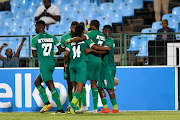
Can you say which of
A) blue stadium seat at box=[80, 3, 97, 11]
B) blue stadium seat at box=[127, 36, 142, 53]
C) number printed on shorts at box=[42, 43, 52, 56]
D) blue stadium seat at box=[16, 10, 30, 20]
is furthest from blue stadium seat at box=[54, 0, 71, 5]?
number printed on shorts at box=[42, 43, 52, 56]

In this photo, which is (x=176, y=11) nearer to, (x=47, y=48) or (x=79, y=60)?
(x=47, y=48)

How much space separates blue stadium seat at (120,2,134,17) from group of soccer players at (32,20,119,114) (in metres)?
6.47

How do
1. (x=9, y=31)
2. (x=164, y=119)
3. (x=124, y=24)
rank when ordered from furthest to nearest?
(x=9, y=31) < (x=124, y=24) < (x=164, y=119)

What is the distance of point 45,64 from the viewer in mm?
7832

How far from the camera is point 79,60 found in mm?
7492

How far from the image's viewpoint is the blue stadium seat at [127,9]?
14625 mm

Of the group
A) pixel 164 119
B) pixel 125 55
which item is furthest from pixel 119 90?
pixel 164 119

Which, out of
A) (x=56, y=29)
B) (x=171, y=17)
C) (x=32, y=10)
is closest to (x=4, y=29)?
(x=32, y=10)

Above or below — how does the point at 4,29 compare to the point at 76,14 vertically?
below

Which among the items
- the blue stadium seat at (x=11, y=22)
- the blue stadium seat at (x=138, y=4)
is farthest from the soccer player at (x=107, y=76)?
the blue stadium seat at (x=11, y=22)

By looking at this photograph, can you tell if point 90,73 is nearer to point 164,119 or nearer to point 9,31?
point 164,119

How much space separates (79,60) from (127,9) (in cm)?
762

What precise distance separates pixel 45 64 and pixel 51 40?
1.62 feet

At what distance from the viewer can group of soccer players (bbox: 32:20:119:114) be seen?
7508 millimetres
